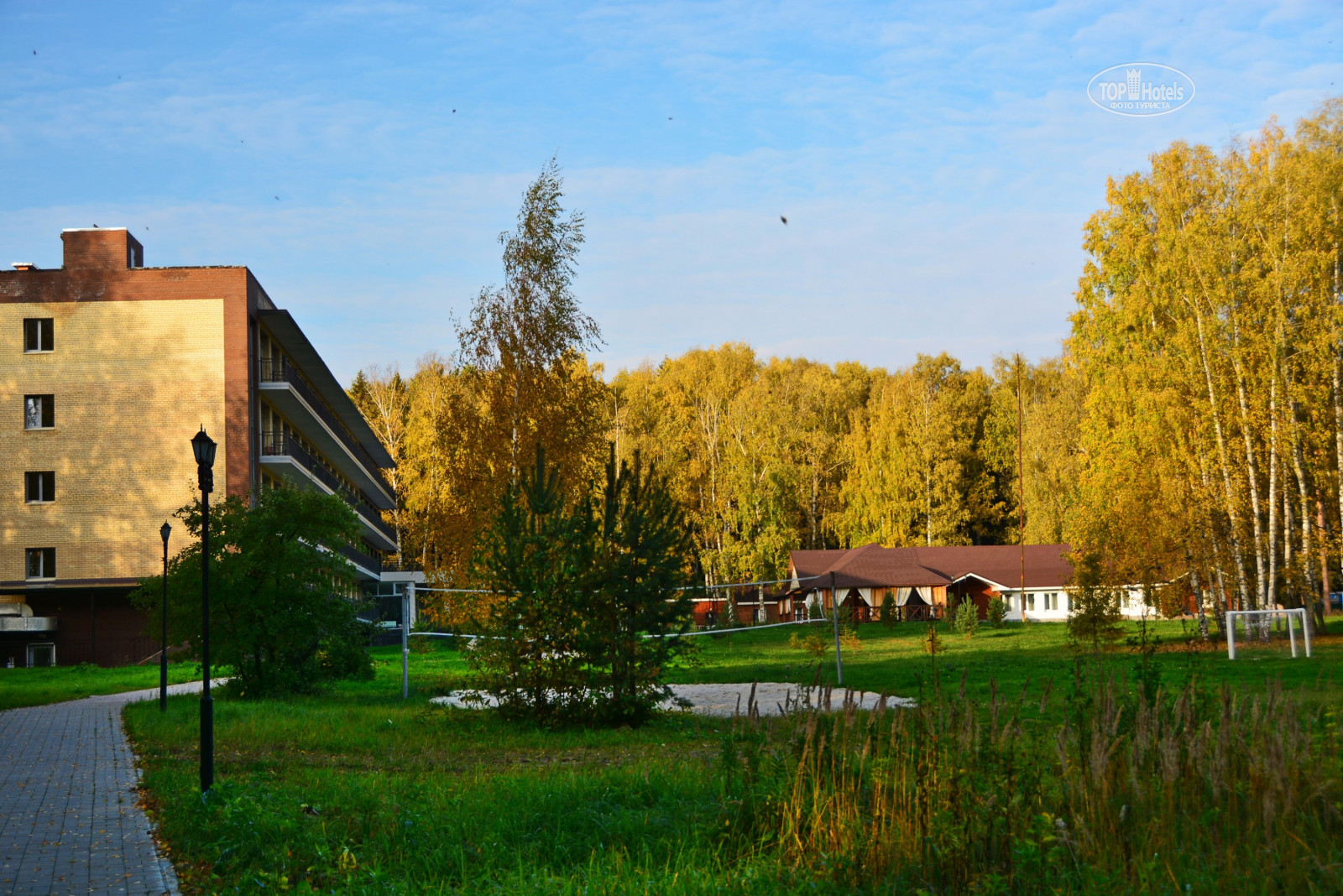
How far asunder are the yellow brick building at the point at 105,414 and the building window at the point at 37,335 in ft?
Result: 0.14

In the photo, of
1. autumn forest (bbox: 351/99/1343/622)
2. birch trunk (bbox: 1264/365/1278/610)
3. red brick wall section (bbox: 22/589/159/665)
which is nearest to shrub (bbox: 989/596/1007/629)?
autumn forest (bbox: 351/99/1343/622)

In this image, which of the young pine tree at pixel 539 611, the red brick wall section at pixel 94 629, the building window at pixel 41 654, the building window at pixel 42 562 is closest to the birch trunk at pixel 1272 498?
the young pine tree at pixel 539 611

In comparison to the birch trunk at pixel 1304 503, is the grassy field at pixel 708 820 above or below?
below

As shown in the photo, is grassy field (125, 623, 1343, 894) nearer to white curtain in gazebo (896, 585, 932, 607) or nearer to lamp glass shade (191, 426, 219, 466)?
lamp glass shade (191, 426, 219, 466)

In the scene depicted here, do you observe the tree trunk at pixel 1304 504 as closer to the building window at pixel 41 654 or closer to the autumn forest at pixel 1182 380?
the autumn forest at pixel 1182 380

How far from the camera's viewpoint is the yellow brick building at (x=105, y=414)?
38312 mm

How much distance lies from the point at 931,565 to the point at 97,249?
40746 millimetres

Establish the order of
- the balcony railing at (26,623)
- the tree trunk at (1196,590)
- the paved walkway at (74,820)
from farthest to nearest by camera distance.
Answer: the balcony railing at (26,623), the tree trunk at (1196,590), the paved walkway at (74,820)

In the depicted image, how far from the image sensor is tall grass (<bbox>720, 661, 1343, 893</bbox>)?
5.31 meters

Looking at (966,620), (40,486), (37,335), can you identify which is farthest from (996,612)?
(37,335)

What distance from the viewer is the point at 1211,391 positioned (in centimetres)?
2852

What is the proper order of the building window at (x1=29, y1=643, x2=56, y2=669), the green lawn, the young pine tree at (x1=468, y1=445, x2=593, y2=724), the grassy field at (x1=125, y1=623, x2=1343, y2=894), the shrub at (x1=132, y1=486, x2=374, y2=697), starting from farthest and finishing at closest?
1. the building window at (x1=29, y1=643, x2=56, y2=669)
2. the shrub at (x1=132, y1=486, x2=374, y2=697)
3. the green lawn
4. the young pine tree at (x1=468, y1=445, x2=593, y2=724)
5. the grassy field at (x1=125, y1=623, x2=1343, y2=894)

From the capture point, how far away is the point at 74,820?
357 inches

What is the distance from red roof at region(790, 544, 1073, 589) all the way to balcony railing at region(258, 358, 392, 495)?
24.0m
